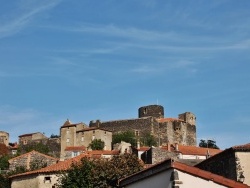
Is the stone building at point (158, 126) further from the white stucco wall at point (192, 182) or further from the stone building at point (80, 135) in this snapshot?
the white stucco wall at point (192, 182)

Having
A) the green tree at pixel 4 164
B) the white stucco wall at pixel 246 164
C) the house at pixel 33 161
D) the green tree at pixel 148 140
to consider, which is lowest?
the white stucco wall at pixel 246 164

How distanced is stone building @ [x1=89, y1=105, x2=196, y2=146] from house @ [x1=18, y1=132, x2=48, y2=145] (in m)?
11.9

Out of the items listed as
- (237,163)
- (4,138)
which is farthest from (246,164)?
(4,138)

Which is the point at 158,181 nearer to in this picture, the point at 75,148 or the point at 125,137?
the point at 75,148

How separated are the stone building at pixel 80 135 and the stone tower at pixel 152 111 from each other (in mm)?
11704

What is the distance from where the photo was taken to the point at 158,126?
108m

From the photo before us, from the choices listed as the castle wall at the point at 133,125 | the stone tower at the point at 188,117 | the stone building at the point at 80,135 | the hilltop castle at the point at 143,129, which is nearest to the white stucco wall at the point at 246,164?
the hilltop castle at the point at 143,129

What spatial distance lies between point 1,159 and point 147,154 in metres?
39.7

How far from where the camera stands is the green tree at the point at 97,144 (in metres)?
95.5

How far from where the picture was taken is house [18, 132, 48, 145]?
376ft

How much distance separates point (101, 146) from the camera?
96188 millimetres

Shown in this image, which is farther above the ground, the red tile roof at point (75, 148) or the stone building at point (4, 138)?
the stone building at point (4, 138)

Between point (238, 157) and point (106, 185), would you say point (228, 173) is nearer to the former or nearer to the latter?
point (238, 157)

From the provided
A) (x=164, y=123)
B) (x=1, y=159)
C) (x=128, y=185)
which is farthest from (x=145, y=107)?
(x=128, y=185)
